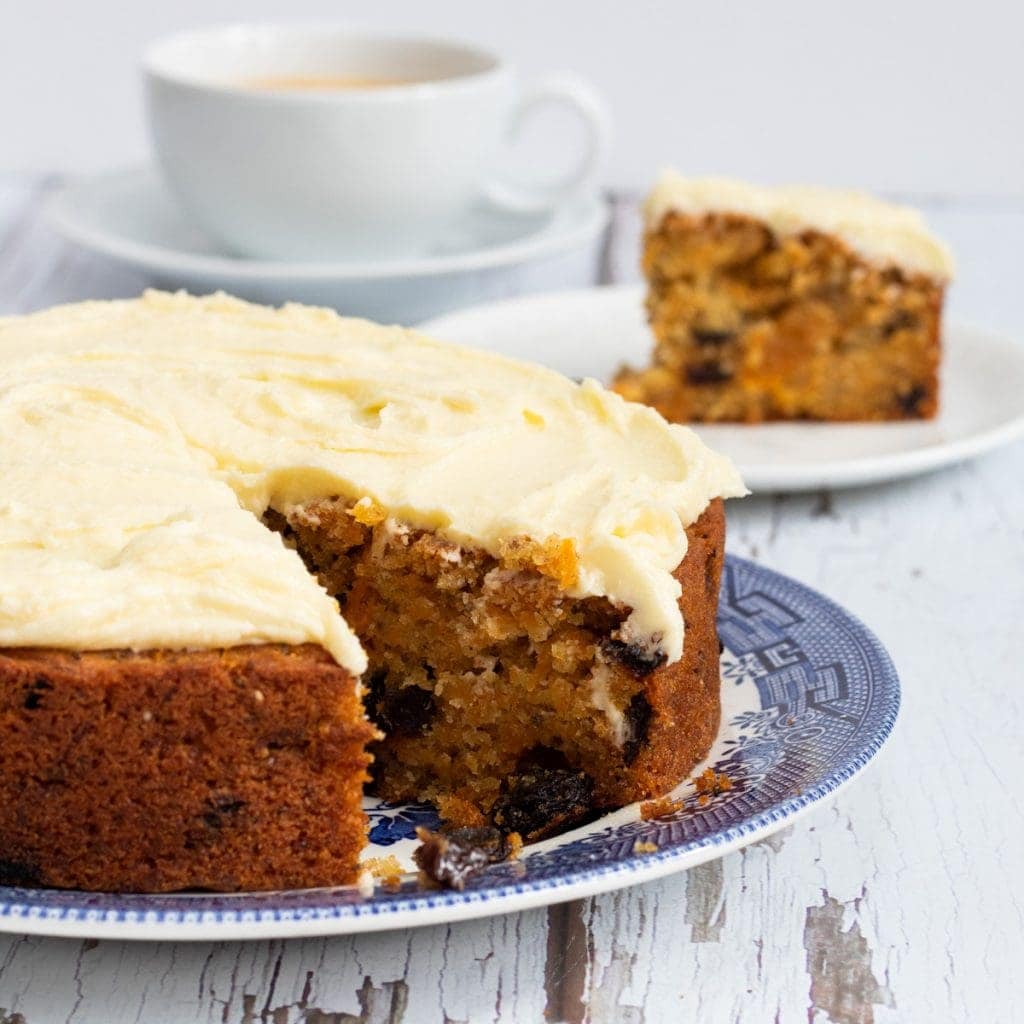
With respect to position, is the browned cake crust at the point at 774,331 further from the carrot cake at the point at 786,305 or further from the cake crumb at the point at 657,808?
the cake crumb at the point at 657,808

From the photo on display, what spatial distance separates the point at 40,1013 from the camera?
8.24 feet

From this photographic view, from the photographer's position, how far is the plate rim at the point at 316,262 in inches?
213

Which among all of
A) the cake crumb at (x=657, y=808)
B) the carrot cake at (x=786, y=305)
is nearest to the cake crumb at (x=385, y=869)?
the cake crumb at (x=657, y=808)

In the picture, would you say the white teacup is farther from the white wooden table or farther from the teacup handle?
the white wooden table

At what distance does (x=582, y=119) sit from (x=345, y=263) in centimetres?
107

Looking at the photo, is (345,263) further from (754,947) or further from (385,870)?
(754,947)

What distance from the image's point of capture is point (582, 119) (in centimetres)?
623

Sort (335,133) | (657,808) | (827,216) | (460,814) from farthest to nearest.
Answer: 1. (335,133)
2. (827,216)
3. (460,814)
4. (657,808)

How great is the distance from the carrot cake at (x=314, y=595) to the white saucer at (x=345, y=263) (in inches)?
68.8

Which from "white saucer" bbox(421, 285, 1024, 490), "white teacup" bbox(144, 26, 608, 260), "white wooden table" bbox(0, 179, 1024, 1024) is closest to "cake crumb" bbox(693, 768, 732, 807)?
"white wooden table" bbox(0, 179, 1024, 1024)

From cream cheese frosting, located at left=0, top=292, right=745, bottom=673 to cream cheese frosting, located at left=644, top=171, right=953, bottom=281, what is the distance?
1686 mm

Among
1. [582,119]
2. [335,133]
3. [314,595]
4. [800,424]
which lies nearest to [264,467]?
[314,595]

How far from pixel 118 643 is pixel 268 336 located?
1261 millimetres

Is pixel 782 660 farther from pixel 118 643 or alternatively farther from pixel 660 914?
pixel 118 643
